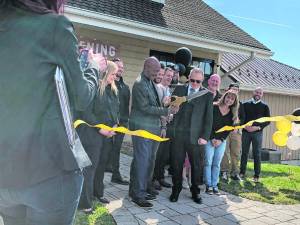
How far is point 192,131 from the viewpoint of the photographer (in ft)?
19.9

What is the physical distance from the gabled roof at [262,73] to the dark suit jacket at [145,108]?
11563 millimetres

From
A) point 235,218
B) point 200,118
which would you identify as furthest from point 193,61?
point 235,218

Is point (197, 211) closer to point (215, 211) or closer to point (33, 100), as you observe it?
point (215, 211)

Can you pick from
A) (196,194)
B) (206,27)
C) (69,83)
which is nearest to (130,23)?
(206,27)

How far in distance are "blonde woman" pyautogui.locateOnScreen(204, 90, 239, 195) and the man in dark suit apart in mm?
758

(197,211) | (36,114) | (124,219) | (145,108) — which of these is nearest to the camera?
(36,114)

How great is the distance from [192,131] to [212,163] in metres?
1.34

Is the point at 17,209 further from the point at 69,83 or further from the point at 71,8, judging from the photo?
the point at 71,8

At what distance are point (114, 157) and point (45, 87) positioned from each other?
5397 millimetres

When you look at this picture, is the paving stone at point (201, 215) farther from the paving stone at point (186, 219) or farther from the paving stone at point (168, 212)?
the paving stone at point (168, 212)

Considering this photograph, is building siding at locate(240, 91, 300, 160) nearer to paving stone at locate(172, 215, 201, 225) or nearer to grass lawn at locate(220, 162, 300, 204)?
grass lawn at locate(220, 162, 300, 204)

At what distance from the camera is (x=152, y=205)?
5.78m

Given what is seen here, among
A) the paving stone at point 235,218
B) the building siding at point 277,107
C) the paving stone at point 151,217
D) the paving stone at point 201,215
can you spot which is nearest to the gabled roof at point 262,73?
the building siding at point 277,107

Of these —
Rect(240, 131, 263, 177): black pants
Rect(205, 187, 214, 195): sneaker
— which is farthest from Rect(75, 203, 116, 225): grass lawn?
Rect(240, 131, 263, 177): black pants
